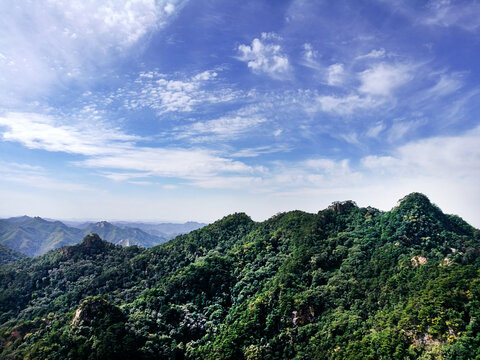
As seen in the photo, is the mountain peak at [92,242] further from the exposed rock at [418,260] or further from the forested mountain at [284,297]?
the exposed rock at [418,260]

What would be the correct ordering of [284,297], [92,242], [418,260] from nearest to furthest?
1. [418,260]
2. [284,297]
3. [92,242]

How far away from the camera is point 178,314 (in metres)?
77.6

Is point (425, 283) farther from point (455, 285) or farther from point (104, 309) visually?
point (104, 309)

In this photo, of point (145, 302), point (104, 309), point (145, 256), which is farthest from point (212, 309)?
point (145, 256)

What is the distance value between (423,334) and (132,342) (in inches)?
2181

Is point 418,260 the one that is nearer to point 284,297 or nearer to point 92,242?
point 284,297

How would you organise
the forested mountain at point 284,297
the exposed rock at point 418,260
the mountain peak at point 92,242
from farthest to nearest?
1. the mountain peak at point 92,242
2. the exposed rock at point 418,260
3. the forested mountain at point 284,297

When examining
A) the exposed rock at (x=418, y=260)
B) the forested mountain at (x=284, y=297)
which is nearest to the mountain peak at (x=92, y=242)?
the forested mountain at (x=284, y=297)

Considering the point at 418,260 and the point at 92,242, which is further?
the point at 92,242

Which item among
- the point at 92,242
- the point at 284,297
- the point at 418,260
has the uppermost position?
the point at 418,260

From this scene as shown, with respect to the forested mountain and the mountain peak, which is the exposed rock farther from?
the mountain peak

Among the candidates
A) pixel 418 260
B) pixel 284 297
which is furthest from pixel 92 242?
pixel 418 260

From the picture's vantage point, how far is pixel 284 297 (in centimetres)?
6831

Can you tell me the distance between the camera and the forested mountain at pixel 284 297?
1927 inches
